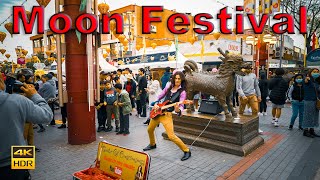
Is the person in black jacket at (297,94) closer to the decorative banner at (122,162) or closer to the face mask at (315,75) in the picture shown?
the face mask at (315,75)

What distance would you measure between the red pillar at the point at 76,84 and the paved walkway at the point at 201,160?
1.31ft

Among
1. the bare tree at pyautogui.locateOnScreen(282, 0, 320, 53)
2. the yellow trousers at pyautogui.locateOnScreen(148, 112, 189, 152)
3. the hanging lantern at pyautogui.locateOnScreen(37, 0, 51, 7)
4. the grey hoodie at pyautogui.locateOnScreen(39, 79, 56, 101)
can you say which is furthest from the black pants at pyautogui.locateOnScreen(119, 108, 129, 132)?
the bare tree at pyautogui.locateOnScreen(282, 0, 320, 53)

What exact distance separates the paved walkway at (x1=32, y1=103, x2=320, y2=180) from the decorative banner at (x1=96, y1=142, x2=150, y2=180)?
1.19 meters

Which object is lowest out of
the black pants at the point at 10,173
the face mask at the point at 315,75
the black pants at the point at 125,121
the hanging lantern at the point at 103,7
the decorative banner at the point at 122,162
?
the black pants at the point at 125,121

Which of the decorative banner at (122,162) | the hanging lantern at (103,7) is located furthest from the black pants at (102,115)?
the decorative banner at (122,162)

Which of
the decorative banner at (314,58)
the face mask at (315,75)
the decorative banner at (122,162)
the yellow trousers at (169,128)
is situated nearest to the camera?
the decorative banner at (122,162)

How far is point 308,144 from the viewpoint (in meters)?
6.39

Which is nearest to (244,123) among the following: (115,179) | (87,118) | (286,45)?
(115,179)

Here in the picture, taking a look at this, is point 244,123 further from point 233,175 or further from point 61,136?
point 61,136

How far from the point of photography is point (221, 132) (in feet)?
19.4

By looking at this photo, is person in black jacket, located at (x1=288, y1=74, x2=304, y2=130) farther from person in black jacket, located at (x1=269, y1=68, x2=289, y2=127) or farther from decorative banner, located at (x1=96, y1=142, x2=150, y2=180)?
decorative banner, located at (x1=96, y1=142, x2=150, y2=180)

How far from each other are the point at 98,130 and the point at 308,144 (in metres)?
6.27

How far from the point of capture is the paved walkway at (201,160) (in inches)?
179

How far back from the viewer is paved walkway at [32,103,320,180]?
14.9ft
